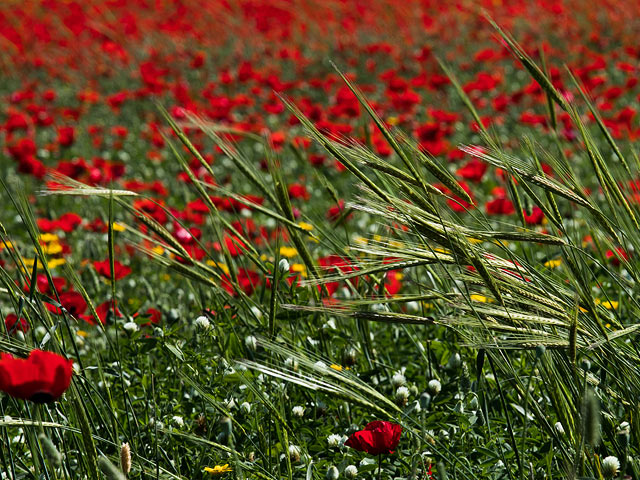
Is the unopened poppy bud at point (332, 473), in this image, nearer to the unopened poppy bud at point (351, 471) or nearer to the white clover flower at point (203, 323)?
the unopened poppy bud at point (351, 471)

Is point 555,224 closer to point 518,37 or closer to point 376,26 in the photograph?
point 518,37

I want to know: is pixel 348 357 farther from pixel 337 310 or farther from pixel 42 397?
pixel 42 397

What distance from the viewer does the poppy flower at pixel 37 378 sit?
986 millimetres

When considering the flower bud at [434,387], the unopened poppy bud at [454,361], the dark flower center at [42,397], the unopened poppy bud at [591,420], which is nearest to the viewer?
the unopened poppy bud at [591,420]

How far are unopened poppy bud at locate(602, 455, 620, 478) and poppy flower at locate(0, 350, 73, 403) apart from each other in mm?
787

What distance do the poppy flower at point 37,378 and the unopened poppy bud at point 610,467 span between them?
79 centimetres

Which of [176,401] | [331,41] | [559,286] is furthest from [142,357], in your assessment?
[331,41]

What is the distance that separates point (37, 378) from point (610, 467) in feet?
2.73

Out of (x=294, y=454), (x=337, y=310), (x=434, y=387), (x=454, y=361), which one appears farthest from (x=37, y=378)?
(x=454, y=361)

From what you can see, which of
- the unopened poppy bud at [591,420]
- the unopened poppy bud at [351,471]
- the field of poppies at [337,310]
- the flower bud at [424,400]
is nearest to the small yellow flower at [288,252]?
the field of poppies at [337,310]

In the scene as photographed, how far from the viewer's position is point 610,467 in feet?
4.01

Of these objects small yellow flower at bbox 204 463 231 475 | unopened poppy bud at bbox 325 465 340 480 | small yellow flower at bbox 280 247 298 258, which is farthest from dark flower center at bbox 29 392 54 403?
small yellow flower at bbox 280 247 298 258

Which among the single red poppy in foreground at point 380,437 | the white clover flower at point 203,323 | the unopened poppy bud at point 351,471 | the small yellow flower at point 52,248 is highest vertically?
the single red poppy in foreground at point 380,437

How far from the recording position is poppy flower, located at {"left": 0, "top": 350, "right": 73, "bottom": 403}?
986mm
